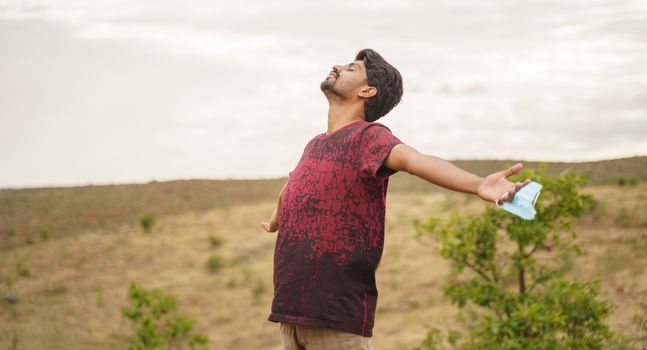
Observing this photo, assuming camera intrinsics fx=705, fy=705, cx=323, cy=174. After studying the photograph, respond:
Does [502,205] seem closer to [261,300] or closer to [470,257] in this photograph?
[470,257]

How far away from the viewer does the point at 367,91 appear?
278 cm

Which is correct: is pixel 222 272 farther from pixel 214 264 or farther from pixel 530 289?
pixel 530 289

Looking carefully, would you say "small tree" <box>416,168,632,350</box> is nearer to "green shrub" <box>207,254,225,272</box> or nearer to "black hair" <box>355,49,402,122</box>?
"black hair" <box>355,49,402,122</box>

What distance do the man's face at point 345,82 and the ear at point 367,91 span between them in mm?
13

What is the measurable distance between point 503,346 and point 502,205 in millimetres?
4023

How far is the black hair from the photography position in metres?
2.79

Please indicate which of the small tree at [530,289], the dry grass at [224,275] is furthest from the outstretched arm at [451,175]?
the dry grass at [224,275]

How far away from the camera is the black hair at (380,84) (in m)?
2.79

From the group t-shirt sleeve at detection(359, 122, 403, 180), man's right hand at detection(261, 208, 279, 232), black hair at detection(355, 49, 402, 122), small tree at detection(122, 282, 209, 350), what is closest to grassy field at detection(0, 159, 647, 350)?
small tree at detection(122, 282, 209, 350)

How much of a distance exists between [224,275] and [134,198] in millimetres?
17441

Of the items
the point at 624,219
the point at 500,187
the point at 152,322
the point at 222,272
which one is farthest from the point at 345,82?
the point at 222,272

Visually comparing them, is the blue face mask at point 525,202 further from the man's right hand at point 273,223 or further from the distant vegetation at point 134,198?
the distant vegetation at point 134,198

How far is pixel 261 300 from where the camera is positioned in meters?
17.0

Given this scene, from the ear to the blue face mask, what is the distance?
2.94 feet
